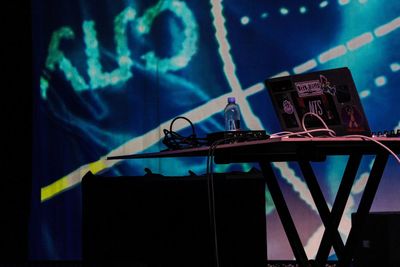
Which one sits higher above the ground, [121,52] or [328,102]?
[121,52]

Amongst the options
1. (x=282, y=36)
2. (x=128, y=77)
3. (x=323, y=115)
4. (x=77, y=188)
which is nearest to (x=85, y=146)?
(x=77, y=188)

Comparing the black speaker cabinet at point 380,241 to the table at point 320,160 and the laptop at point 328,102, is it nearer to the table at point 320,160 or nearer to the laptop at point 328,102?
the table at point 320,160

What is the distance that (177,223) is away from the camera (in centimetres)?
253

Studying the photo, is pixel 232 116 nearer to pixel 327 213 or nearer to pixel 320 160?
pixel 327 213

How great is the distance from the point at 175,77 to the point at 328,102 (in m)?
2.14

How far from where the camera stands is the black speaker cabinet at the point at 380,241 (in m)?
2.53

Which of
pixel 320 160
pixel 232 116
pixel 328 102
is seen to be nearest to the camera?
pixel 320 160

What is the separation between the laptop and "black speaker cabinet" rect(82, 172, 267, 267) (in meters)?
0.83

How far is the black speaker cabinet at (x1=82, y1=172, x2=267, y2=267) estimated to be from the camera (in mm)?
2496

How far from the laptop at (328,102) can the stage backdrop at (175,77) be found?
1.85m

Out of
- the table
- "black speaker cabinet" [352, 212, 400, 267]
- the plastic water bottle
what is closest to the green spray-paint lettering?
the plastic water bottle

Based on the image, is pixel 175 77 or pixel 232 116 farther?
pixel 175 77

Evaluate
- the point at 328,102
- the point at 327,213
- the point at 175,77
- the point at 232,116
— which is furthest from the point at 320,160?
the point at 175,77

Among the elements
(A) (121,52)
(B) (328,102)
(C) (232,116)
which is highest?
(A) (121,52)
